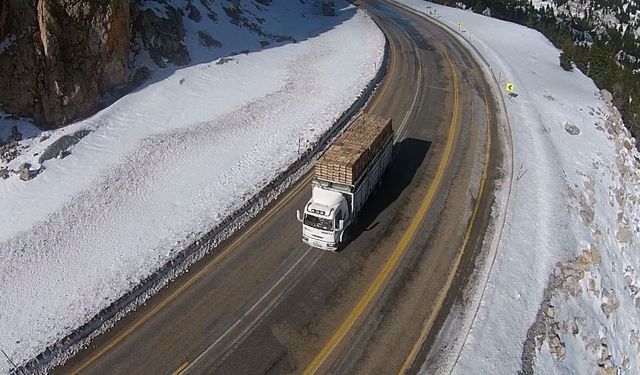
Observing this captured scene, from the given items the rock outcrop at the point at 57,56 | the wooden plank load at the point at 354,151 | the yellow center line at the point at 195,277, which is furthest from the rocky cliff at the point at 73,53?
the wooden plank load at the point at 354,151

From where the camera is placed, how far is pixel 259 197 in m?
25.5

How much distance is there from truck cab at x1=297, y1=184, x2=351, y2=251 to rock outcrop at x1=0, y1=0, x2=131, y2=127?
18.1 m

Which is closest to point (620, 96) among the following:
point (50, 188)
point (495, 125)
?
point (495, 125)

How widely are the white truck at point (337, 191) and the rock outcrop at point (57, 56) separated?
1762cm

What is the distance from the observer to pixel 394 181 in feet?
87.8

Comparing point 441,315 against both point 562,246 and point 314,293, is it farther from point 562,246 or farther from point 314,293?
point 562,246

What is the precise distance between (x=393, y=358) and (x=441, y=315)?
286 centimetres

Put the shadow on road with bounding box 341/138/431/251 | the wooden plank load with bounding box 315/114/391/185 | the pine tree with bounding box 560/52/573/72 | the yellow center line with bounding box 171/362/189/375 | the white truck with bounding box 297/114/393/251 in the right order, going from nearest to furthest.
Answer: the yellow center line with bounding box 171/362/189/375, the white truck with bounding box 297/114/393/251, the wooden plank load with bounding box 315/114/391/185, the shadow on road with bounding box 341/138/431/251, the pine tree with bounding box 560/52/573/72

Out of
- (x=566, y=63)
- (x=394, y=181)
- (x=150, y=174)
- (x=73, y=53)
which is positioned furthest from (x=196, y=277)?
(x=566, y=63)

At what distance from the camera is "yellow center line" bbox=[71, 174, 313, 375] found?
1736 cm

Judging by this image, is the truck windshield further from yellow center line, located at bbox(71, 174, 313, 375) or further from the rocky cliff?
the rocky cliff

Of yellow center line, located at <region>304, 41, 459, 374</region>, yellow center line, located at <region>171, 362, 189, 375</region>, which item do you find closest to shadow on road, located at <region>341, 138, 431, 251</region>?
yellow center line, located at <region>304, 41, 459, 374</region>

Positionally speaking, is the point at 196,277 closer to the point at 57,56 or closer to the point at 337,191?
the point at 337,191

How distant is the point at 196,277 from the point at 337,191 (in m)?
6.83
